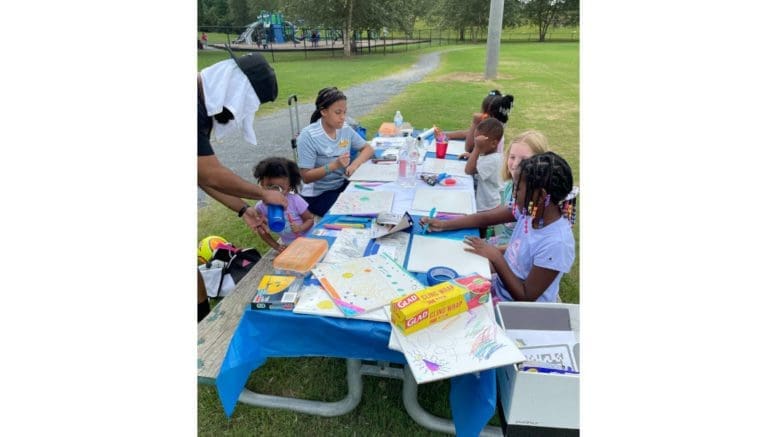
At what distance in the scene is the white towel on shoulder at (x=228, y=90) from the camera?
2.24m

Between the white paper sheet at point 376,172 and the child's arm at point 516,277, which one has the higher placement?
the white paper sheet at point 376,172

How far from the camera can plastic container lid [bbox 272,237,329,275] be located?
1836 millimetres

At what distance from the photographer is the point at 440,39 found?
131 ft

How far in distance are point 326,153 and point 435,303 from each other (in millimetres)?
2325

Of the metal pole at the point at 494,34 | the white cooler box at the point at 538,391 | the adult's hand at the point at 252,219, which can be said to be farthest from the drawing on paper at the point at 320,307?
the metal pole at the point at 494,34

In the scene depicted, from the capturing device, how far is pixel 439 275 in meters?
1.81

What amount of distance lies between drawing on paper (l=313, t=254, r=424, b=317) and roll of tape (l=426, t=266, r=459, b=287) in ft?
0.17

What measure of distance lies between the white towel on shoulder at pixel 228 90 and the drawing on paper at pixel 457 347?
1.53 m

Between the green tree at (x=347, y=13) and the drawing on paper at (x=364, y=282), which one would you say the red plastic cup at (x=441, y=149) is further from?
the green tree at (x=347, y=13)

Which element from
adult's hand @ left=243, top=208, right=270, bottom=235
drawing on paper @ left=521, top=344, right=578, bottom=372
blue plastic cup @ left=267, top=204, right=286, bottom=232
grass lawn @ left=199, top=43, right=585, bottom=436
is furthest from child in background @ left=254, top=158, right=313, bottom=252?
drawing on paper @ left=521, top=344, right=578, bottom=372

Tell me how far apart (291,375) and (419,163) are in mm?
2001

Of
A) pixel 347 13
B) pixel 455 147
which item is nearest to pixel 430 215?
pixel 455 147

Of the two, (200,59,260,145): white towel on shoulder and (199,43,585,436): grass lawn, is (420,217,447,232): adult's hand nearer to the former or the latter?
(199,43,585,436): grass lawn

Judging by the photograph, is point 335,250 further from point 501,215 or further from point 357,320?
point 501,215
